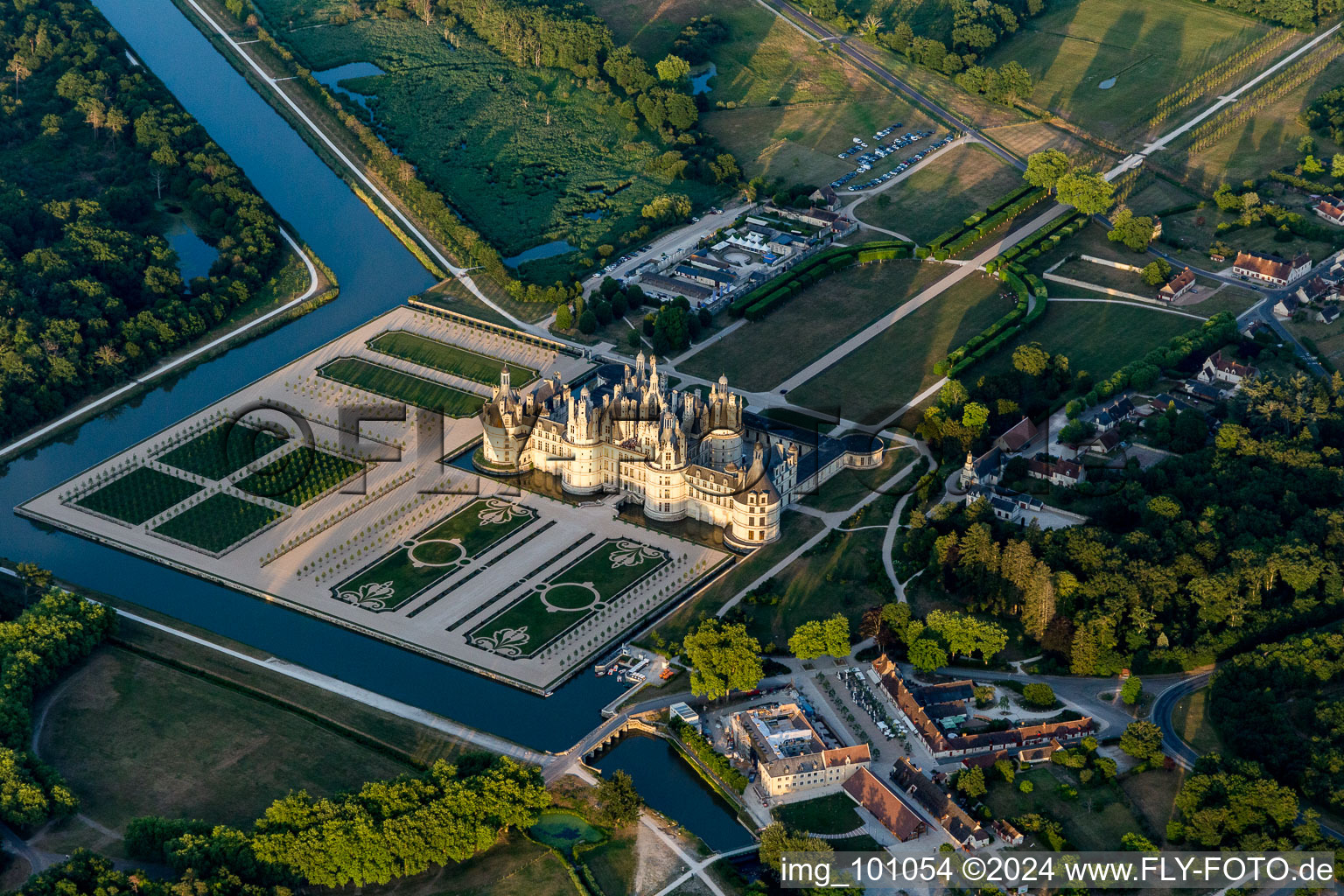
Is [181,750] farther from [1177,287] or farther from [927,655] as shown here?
[1177,287]

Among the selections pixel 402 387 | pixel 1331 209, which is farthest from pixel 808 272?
pixel 1331 209

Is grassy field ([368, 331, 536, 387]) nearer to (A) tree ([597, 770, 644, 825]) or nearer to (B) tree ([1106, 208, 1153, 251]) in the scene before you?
(A) tree ([597, 770, 644, 825])

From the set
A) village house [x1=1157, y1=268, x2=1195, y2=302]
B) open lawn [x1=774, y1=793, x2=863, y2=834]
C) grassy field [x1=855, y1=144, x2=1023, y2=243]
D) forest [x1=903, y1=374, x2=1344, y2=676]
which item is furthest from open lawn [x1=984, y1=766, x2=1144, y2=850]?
grassy field [x1=855, y1=144, x2=1023, y2=243]

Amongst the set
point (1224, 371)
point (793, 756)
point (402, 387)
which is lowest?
point (793, 756)

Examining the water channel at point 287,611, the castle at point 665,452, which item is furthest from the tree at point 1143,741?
the castle at point 665,452

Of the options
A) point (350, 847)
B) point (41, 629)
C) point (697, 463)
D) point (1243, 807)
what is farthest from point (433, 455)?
point (1243, 807)
